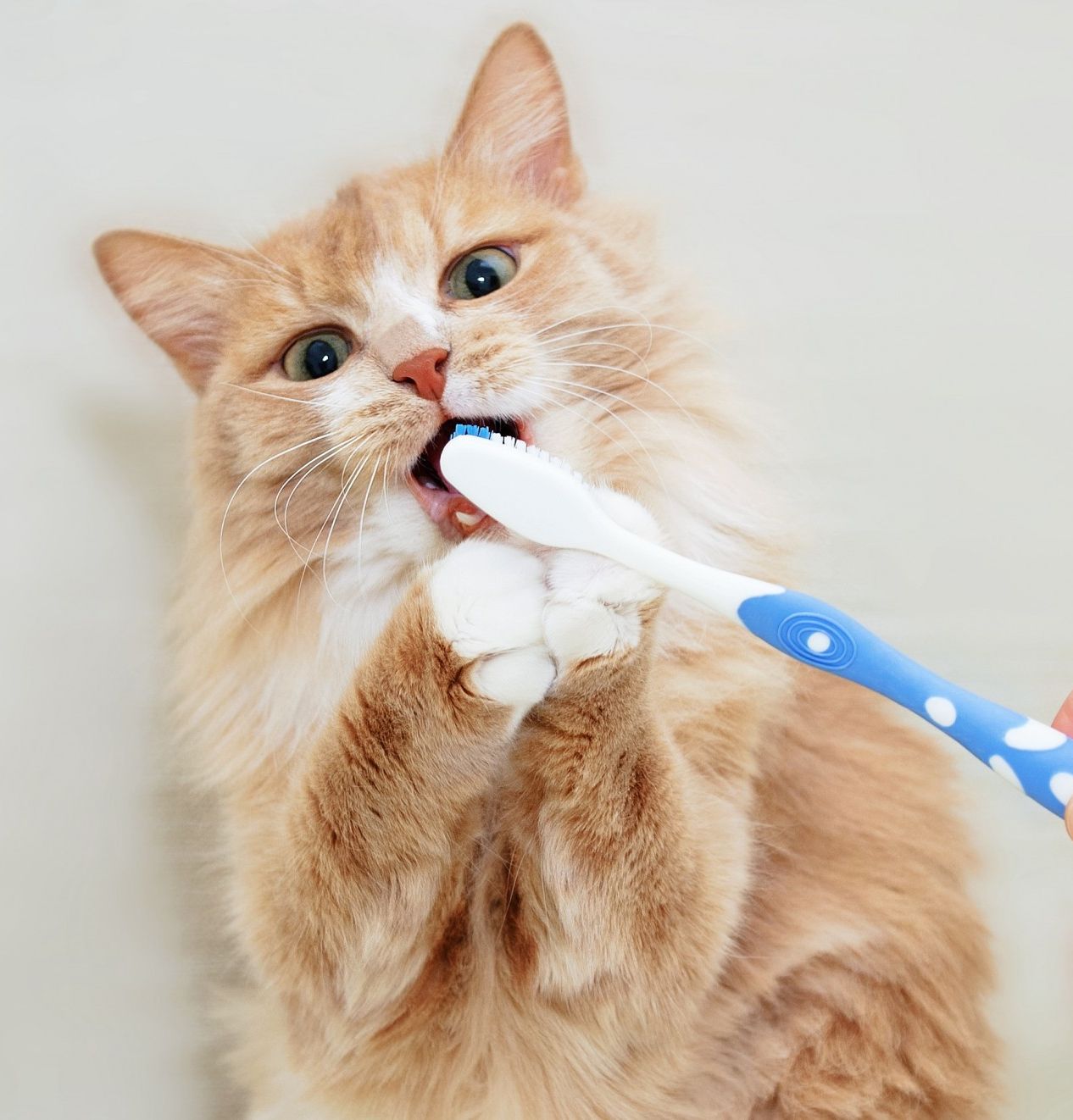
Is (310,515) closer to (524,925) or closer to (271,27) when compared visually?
(524,925)

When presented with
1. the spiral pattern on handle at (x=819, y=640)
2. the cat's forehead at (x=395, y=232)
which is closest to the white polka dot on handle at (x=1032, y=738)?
the spiral pattern on handle at (x=819, y=640)

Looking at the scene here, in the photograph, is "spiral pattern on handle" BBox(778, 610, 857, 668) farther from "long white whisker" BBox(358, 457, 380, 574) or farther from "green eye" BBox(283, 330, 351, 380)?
"green eye" BBox(283, 330, 351, 380)

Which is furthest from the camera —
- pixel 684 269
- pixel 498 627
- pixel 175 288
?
pixel 684 269

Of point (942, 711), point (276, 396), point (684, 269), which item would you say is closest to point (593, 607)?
point (942, 711)

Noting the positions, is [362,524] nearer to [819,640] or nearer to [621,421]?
[621,421]

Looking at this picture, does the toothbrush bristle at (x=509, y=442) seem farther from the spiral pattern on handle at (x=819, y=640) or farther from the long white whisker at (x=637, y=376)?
the spiral pattern on handle at (x=819, y=640)

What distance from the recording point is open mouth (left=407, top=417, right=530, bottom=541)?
1130 mm

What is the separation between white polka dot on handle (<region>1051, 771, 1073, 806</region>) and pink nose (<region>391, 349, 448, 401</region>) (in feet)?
2.18

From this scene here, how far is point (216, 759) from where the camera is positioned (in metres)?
1.28

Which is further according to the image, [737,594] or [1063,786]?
[737,594]

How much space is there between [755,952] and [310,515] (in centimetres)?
71

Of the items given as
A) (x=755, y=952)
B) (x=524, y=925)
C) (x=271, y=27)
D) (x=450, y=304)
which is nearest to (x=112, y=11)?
(x=271, y=27)

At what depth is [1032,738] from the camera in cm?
79

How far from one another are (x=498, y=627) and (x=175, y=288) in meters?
0.75
